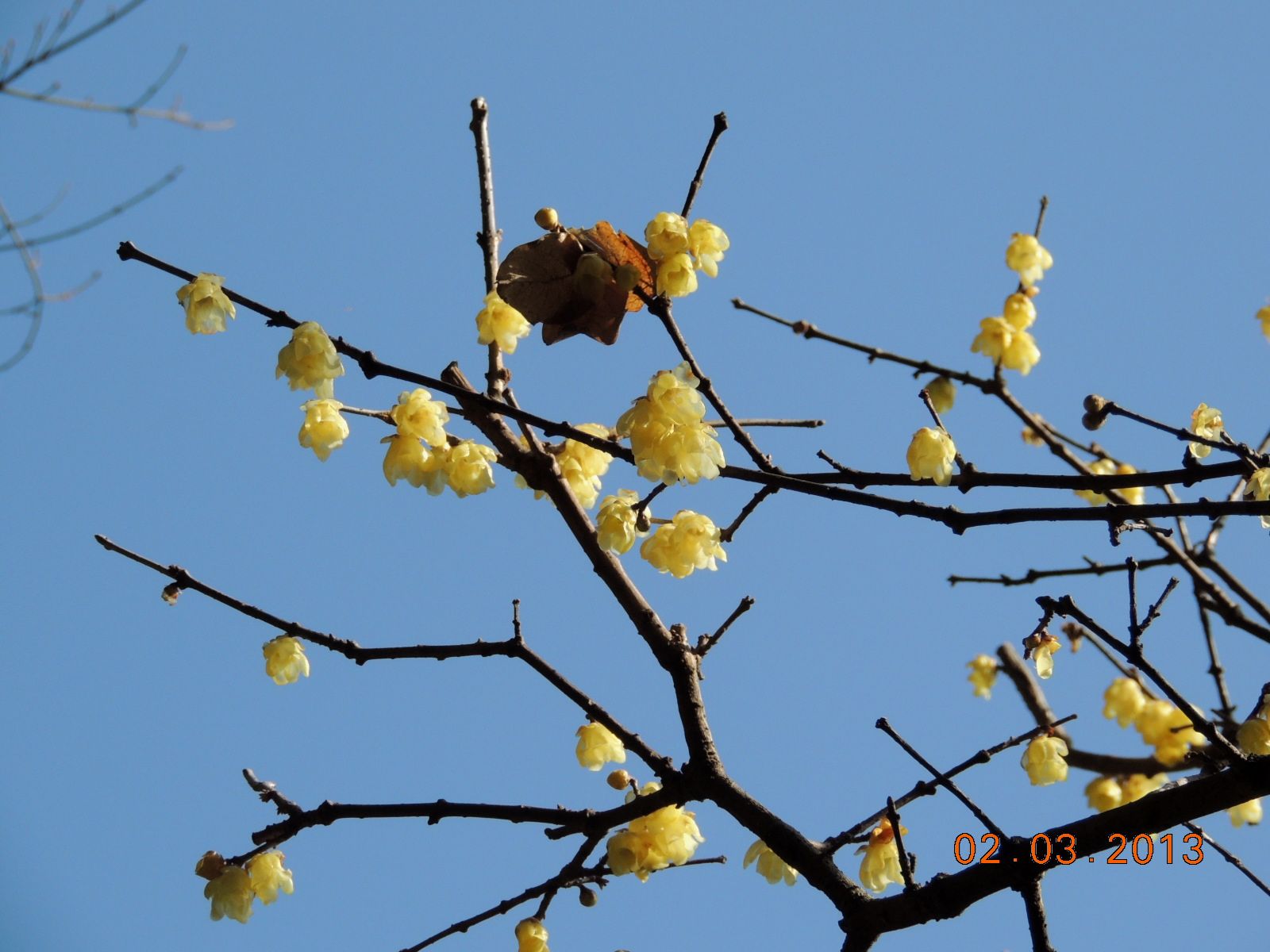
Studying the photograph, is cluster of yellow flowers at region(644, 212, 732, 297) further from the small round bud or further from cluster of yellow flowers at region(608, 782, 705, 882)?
cluster of yellow flowers at region(608, 782, 705, 882)

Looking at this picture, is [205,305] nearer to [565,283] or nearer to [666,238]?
[565,283]

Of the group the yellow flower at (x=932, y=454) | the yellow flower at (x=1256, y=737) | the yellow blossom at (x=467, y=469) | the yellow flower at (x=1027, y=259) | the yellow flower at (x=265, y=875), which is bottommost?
the yellow flower at (x=265, y=875)

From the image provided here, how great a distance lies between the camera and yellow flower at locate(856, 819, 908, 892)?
2.33m

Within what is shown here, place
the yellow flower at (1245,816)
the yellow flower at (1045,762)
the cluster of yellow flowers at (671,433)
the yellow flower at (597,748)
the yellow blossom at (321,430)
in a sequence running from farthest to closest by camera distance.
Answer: the yellow flower at (1245,816), the yellow flower at (597,748), the yellow flower at (1045,762), the yellow blossom at (321,430), the cluster of yellow flowers at (671,433)

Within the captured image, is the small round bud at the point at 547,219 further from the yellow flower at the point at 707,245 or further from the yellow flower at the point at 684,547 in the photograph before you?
the yellow flower at the point at 684,547

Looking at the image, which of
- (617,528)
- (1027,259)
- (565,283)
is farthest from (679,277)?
(1027,259)

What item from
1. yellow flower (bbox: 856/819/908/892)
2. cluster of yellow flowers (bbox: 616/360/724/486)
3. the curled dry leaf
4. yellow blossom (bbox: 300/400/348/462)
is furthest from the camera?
yellow blossom (bbox: 300/400/348/462)

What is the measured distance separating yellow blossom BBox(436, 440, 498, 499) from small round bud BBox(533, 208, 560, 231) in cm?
58

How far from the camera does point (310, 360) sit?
6.64ft

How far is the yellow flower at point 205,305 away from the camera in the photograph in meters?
2.16

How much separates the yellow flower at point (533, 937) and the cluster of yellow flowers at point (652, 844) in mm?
207

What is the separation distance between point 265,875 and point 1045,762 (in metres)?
1.89

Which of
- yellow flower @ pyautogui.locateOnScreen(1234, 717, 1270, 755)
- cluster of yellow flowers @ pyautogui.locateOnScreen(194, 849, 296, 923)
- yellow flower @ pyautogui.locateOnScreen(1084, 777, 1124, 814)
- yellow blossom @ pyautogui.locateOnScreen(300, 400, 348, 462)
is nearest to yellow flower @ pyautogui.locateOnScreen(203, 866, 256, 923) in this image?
cluster of yellow flowers @ pyautogui.locateOnScreen(194, 849, 296, 923)

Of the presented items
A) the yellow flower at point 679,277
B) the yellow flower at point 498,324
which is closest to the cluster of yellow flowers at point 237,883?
the yellow flower at point 498,324
